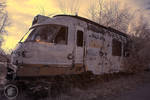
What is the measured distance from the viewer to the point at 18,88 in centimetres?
552

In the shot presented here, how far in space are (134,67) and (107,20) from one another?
6.13 metres

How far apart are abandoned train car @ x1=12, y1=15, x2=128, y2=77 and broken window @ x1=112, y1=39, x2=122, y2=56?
1183mm

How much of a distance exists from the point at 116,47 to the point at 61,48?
5.13 metres

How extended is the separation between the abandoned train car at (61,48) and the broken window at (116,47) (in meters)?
1.18

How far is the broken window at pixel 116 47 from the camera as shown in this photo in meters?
9.03

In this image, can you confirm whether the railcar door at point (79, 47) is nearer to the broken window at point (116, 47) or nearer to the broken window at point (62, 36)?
the broken window at point (62, 36)

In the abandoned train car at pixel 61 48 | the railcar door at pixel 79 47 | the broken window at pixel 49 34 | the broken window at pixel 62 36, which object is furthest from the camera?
the railcar door at pixel 79 47

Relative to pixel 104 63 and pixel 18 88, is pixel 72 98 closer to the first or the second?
pixel 18 88

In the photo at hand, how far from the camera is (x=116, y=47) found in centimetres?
938

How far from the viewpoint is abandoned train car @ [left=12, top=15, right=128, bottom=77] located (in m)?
5.02

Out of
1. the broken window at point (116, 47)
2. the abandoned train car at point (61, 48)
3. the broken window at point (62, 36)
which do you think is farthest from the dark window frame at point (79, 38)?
the broken window at point (116, 47)

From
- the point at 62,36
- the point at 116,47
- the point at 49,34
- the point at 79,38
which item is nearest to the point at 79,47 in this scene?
the point at 79,38

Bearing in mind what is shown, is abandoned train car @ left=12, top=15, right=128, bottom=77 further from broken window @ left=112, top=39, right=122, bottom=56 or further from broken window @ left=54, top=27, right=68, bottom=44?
broken window @ left=112, top=39, right=122, bottom=56

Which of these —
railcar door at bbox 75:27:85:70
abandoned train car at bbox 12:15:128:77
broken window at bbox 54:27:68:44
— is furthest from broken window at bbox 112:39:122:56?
broken window at bbox 54:27:68:44
